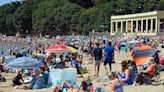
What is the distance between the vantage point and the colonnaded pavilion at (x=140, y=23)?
234ft

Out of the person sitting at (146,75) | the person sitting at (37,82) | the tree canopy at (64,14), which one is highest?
the person sitting at (146,75)

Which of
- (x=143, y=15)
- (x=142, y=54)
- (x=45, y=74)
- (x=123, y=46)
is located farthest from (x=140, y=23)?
(x=45, y=74)

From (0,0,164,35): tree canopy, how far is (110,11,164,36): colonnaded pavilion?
11.6ft

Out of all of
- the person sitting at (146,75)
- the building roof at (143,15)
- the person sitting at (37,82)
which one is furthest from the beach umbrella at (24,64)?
the building roof at (143,15)

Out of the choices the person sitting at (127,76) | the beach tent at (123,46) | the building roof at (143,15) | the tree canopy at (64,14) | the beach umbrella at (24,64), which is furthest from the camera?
the tree canopy at (64,14)

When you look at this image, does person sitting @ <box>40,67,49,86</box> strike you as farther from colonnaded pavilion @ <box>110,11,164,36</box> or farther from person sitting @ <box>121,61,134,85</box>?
colonnaded pavilion @ <box>110,11,164,36</box>

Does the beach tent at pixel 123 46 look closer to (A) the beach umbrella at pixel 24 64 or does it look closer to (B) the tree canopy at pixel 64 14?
(A) the beach umbrella at pixel 24 64

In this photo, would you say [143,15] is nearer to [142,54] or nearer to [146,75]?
[142,54]

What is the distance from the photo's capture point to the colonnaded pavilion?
7143cm

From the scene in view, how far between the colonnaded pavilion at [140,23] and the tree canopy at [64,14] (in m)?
3.54

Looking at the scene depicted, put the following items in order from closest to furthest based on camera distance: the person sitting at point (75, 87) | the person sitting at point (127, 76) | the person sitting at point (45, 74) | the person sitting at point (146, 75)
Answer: the person sitting at point (75, 87)
the person sitting at point (127, 76)
the person sitting at point (146, 75)
the person sitting at point (45, 74)

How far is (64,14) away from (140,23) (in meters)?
31.1

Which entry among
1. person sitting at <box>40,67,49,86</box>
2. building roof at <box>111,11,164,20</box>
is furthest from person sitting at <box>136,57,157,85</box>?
building roof at <box>111,11,164,20</box>

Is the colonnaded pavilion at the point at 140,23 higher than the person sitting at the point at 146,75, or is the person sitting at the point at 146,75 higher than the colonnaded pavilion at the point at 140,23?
the person sitting at the point at 146,75
